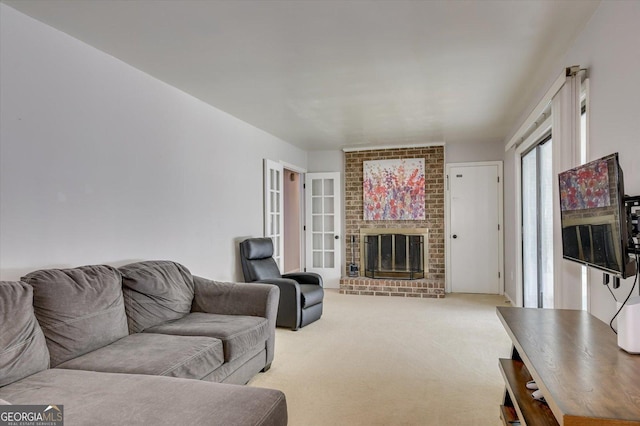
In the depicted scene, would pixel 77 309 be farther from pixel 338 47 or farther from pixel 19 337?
pixel 338 47

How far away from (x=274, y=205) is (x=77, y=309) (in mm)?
3586

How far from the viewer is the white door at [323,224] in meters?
6.74

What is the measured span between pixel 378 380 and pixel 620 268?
1.79 m

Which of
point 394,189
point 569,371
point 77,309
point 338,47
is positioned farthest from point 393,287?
point 569,371

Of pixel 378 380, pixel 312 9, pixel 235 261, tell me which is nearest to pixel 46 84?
pixel 312 9

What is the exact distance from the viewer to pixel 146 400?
59.5 inches

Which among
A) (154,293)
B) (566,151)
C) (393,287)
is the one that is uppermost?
(566,151)

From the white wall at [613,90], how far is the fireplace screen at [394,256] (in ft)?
13.4

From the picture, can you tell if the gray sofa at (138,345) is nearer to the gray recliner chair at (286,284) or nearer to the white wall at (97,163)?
the white wall at (97,163)

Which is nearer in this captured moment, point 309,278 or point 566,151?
point 566,151

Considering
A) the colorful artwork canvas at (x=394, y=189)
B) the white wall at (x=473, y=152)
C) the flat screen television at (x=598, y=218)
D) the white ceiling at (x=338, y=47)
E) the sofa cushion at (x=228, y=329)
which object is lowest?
the sofa cushion at (x=228, y=329)

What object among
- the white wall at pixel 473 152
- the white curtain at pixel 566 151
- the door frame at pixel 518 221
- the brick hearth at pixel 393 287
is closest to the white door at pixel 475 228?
the white wall at pixel 473 152

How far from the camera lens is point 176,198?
352 centimetres

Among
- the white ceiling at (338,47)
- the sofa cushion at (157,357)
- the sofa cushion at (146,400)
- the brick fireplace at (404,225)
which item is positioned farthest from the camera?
the brick fireplace at (404,225)
